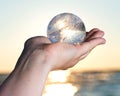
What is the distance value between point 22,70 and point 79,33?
5.87 feet

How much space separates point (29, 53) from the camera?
3.40m

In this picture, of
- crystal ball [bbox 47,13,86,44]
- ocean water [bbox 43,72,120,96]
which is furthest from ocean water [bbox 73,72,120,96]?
crystal ball [bbox 47,13,86,44]

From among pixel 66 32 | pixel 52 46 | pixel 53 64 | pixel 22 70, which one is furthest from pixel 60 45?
pixel 66 32

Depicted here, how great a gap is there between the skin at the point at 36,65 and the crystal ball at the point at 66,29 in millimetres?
729

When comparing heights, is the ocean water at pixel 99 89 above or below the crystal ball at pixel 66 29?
below

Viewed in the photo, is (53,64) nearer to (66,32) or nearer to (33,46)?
(33,46)

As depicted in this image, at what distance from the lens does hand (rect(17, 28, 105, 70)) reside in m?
3.35

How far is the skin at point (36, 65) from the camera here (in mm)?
3045

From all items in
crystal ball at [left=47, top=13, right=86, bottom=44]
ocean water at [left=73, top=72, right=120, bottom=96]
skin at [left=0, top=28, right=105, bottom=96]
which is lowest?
ocean water at [left=73, top=72, right=120, bottom=96]

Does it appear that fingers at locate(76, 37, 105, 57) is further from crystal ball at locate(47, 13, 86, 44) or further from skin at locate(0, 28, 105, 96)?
crystal ball at locate(47, 13, 86, 44)

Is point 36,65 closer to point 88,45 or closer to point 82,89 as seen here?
point 88,45

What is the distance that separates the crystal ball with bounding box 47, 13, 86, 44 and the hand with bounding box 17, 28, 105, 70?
0.75ft

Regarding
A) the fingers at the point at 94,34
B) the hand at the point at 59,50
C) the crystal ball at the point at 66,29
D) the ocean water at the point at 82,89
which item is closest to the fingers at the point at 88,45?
the hand at the point at 59,50

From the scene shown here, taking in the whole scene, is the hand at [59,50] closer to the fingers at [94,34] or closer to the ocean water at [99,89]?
the fingers at [94,34]
